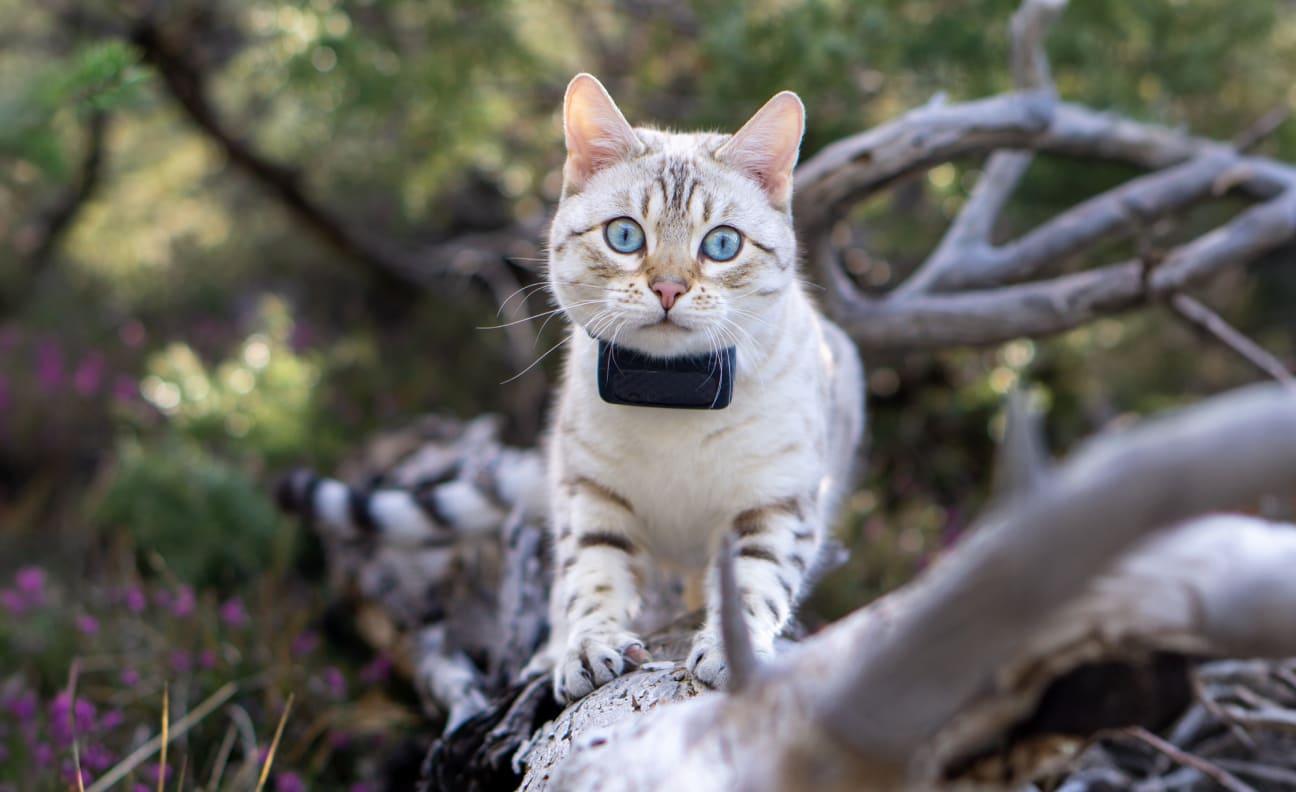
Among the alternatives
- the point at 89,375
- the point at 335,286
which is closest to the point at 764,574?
the point at 89,375

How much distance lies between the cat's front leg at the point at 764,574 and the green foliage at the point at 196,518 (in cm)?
238

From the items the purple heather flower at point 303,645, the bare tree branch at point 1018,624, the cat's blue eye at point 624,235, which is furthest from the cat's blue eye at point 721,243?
the purple heather flower at point 303,645

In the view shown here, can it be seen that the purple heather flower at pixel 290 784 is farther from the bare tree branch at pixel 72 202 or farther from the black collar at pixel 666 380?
the bare tree branch at pixel 72 202

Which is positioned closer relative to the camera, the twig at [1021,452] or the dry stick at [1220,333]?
the twig at [1021,452]

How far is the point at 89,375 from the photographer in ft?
18.0

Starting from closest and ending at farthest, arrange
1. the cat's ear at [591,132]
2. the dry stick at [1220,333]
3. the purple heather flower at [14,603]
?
the cat's ear at [591,132] < the dry stick at [1220,333] < the purple heather flower at [14,603]

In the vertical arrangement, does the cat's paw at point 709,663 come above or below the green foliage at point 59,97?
below

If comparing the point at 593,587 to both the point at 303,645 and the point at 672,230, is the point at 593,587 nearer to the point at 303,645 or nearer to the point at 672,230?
the point at 672,230

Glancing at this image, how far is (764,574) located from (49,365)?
5.13 meters

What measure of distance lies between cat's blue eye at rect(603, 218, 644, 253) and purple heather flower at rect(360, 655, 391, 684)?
1.92 m

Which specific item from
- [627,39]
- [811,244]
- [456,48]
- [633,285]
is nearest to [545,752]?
[633,285]

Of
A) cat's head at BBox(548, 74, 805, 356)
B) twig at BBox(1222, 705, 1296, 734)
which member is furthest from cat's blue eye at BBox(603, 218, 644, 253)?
twig at BBox(1222, 705, 1296, 734)

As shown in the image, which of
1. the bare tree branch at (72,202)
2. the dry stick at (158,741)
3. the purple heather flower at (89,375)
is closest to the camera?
the dry stick at (158,741)

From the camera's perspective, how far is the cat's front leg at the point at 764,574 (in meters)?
1.90
